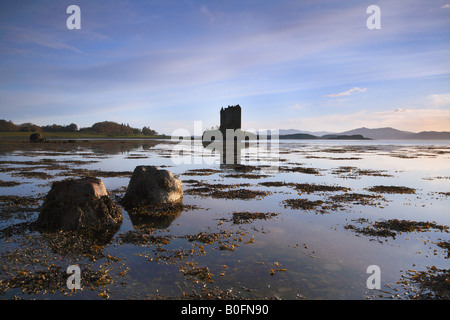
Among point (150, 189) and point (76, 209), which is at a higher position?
point (150, 189)

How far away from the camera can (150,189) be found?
15.0m

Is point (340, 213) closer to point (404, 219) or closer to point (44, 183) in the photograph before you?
point (404, 219)

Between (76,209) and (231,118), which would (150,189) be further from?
(231,118)

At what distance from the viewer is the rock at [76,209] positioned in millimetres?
10750

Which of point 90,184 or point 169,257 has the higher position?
point 90,184

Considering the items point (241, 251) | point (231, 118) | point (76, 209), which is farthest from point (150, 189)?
point (231, 118)

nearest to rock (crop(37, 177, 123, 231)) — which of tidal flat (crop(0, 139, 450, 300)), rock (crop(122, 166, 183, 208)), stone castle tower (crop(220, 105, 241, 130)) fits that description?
tidal flat (crop(0, 139, 450, 300))

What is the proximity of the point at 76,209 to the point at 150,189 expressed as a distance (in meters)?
4.54

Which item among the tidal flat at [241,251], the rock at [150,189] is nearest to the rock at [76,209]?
the tidal flat at [241,251]

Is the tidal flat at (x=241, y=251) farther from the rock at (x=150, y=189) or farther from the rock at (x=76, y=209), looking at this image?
→ the rock at (x=150, y=189)

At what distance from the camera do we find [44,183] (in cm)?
2011

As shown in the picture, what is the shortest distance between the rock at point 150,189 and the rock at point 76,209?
10.2ft
